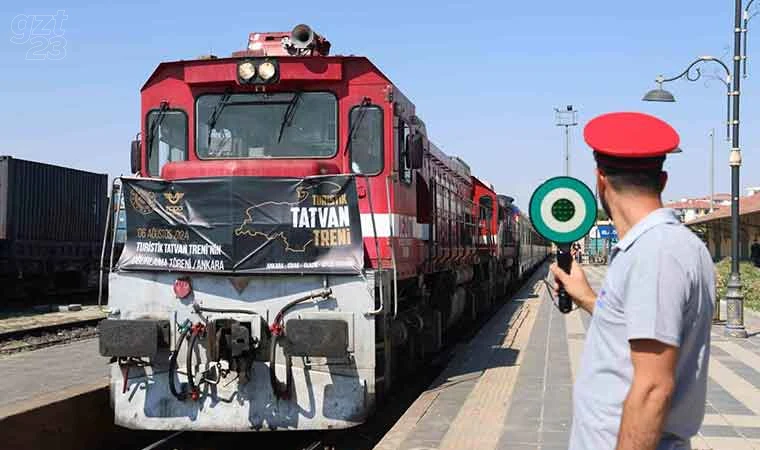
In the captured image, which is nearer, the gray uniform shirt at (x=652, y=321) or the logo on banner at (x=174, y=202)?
the gray uniform shirt at (x=652, y=321)

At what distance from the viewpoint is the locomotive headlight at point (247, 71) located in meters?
8.49

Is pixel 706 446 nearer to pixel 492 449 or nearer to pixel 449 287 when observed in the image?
pixel 492 449

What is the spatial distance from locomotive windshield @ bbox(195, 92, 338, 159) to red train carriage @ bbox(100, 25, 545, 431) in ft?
0.05

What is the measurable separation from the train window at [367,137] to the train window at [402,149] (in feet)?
0.97

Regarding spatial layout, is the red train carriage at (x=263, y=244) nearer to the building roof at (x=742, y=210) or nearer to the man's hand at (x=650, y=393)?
the man's hand at (x=650, y=393)

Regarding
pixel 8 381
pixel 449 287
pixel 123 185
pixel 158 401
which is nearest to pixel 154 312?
pixel 158 401

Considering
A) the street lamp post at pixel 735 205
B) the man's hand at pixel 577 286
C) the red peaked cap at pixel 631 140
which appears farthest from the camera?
the street lamp post at pixel 735 205

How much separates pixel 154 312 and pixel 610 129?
5828 millimetres

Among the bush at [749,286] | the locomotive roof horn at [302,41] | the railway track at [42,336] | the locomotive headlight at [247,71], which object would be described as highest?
the locomotive roof horn at [302,41]

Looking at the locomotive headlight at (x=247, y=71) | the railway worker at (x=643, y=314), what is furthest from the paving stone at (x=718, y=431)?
the locomotive headlight at (x=247, y=71)

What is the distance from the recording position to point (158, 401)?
7.62 m

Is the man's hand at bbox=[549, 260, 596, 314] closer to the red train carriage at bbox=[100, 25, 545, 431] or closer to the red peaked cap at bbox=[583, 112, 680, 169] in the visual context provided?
the red peaked cap at bbox=[583, 112, 680, 169]

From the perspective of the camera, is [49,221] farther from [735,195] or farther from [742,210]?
[742,210]

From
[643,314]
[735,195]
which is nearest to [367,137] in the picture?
[643,314]
